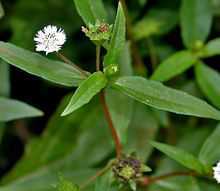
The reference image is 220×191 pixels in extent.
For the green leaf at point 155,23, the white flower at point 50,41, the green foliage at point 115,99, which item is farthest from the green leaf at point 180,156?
the green leaf at point 155,23

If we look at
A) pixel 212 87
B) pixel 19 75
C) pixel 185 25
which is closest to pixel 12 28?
pixel 19 75

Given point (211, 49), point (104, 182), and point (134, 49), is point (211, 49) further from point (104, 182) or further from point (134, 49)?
point (104, 182)

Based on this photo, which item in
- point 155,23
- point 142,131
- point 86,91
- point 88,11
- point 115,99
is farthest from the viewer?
point 155,23

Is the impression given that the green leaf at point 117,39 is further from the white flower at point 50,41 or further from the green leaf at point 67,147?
the green leaf at point 67,147

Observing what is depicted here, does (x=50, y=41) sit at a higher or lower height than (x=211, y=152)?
higher

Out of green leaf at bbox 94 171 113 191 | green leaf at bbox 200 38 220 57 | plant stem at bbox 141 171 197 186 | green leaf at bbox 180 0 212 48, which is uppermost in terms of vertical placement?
green leaf at bbox 180 0 212 48

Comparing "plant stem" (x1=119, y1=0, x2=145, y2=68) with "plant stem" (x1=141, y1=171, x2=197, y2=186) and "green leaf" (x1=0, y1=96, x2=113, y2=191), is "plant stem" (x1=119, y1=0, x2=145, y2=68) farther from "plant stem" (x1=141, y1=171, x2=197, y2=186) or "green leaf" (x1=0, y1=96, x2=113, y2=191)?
"plant stem" (x1=141, y1=171, x2=197, y2=186)

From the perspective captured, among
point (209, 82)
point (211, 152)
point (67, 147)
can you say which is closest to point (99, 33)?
point (211, 152)

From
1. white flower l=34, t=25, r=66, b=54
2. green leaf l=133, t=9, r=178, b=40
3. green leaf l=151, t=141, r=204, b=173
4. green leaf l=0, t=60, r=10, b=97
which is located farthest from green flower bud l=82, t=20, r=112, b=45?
green leaf l=133, t=9, r=178, b=40
